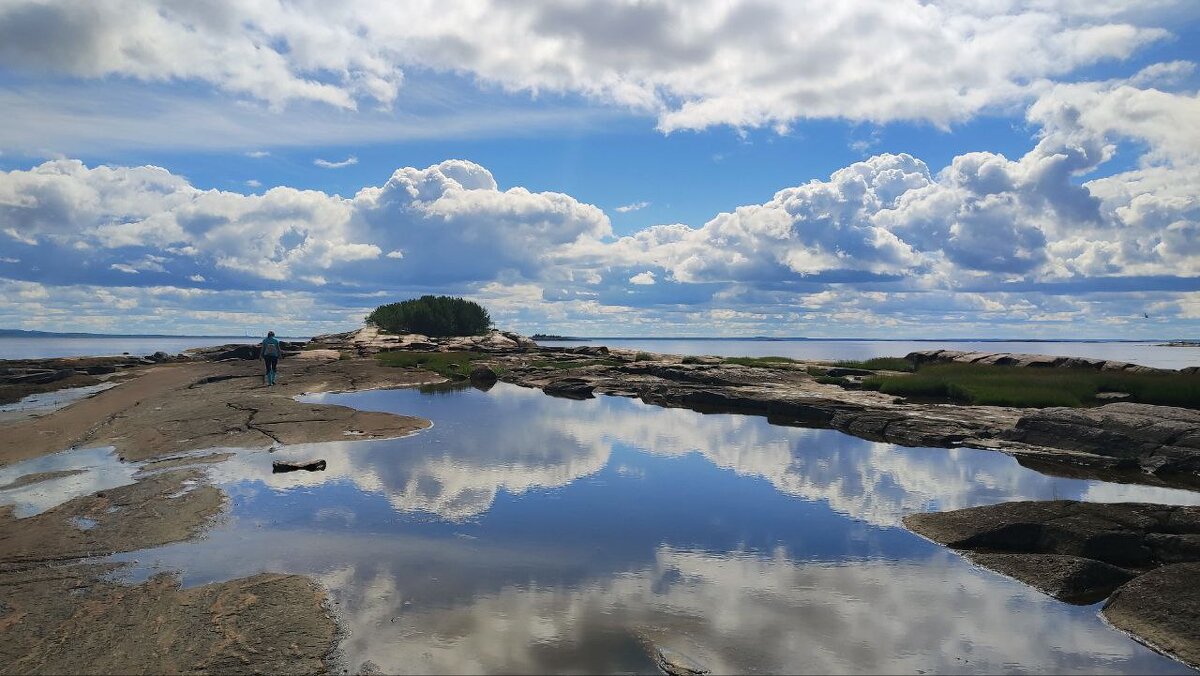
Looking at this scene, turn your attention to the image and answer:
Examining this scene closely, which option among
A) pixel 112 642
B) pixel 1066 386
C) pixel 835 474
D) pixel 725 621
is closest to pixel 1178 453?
pixel 835 474

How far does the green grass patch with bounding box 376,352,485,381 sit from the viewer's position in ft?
177

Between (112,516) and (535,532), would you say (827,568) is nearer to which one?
(535,532)

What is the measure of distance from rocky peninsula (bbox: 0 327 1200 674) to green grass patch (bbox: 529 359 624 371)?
766 cm

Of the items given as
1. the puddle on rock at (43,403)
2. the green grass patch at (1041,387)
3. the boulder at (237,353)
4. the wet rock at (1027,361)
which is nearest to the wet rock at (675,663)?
the green grass patch at (1041,387)

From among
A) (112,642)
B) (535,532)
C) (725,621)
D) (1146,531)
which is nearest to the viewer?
(112,642)

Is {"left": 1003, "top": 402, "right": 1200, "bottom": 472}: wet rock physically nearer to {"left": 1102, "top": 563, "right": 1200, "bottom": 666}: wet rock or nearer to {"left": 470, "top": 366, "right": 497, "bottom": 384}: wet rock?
{"left": 1102, "top": 563, "right": 1200, "bottom": 666}: wet rock

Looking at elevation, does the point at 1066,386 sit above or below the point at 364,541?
above

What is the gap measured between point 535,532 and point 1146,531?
10.9m

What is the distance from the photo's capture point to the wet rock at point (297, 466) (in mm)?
17297

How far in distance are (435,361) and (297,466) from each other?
1688 inches

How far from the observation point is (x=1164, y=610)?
9055 mm

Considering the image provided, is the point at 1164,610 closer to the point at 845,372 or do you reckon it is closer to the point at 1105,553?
the point at 1105,553

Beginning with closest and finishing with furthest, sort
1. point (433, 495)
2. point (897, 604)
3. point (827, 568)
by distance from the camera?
point (897, 604)
point (827, 568)
point (433, 495)

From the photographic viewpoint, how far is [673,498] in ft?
52.3
